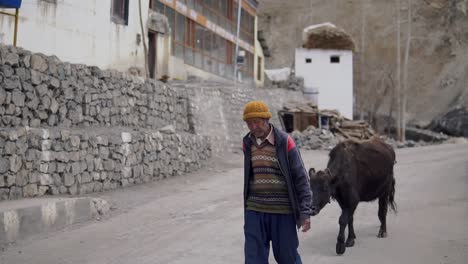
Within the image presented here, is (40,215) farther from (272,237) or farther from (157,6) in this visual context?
(157,6)

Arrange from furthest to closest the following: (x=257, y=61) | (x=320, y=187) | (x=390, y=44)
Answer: (x=390, y=44)
(x=257, y=61)
(x=320, y=187)

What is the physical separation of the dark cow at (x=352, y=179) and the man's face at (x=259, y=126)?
78.6 inches

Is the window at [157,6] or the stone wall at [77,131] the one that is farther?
the window at [157,6]

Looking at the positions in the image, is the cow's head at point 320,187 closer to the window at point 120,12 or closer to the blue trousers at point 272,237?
the blue trousers at point 272,237

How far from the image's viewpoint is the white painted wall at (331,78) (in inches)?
1389

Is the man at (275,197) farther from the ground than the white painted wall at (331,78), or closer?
closer

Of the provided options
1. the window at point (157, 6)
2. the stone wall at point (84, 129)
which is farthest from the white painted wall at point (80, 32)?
the stone wall at point (84, 129)

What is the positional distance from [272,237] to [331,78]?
31.7m

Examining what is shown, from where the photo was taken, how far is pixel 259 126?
4.53 meters

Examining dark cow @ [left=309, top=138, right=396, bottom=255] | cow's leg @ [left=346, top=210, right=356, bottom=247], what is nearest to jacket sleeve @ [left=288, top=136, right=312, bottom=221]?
dark cow @ [left=309, top=138, right=396, bottom=255]

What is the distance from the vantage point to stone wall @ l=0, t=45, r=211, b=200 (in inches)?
387

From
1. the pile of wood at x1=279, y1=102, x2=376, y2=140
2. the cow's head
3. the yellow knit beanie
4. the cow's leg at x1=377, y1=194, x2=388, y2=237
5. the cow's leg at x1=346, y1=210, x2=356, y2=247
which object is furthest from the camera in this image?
the pile of wood at x1=279, y1=102, x2=376, y2=140

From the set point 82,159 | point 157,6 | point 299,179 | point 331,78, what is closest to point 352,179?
point 299,179

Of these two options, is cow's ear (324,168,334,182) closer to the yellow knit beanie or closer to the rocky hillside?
the yellow knit beanie
